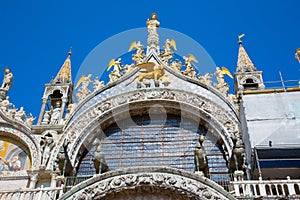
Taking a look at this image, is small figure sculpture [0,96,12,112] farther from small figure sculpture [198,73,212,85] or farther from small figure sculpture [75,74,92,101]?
small figure sculpture [198,73,212,85]

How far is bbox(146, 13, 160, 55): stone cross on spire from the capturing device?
1556cm

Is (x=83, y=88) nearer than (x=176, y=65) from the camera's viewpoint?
Yes

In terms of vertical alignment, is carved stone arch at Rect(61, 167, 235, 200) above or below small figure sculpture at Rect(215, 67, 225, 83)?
below

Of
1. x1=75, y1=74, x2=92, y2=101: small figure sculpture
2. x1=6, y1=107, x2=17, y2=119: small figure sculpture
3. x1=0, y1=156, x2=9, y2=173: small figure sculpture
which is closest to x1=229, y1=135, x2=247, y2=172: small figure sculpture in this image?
x1=75, y1=74, x2=92, y2=101: small figure sculpture

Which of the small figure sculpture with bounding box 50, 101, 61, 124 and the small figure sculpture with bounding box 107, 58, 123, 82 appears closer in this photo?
the small figure sculpture with bounding box 50, 101, 61, 124

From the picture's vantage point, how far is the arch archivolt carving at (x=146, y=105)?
39.2 ft

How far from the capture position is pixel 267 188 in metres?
9.29

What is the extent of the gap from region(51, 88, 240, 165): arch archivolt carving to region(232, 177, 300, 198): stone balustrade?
2381 millimetres

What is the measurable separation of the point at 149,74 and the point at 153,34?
284 cm

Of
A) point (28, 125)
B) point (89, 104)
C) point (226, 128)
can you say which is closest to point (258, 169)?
point (226, 128)

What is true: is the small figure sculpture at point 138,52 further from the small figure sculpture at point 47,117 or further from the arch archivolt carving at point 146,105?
the small figure sculpture at point 47,117

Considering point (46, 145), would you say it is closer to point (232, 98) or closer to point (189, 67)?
point (189, 67)

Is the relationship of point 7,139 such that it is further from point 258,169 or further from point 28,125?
point 258,169

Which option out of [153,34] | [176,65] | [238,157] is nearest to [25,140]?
[176,65]
